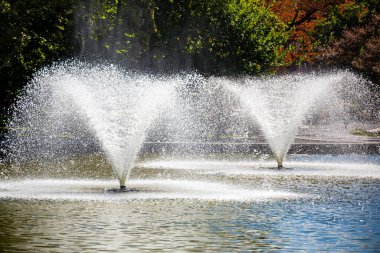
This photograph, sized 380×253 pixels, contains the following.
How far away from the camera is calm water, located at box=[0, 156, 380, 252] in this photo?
1341cm

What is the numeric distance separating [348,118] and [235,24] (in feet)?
60.7

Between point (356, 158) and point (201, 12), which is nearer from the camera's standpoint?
point (356, 158)

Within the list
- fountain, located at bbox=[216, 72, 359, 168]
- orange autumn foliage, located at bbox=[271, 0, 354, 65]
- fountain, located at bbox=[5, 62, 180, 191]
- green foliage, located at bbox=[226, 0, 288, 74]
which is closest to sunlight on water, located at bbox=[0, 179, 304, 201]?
fountain, located at bbox=[5, 62, 180, 191]

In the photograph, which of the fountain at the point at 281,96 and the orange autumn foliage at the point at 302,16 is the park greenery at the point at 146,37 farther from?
the orange autumn foliage at the point at 302,16

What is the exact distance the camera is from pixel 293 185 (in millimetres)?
23141

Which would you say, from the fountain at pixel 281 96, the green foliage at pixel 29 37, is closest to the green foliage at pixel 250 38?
the fountain at pixel 281 96

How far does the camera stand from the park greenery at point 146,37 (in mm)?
50531

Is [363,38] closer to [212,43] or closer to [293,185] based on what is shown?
[212,43]

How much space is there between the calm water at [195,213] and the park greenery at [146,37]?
2488 cm

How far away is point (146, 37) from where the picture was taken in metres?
53.2

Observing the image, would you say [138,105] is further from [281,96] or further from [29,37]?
[281,96]

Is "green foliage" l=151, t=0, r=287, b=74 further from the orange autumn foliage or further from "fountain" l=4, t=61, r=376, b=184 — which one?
the orange autumn foliage

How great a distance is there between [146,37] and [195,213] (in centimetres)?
3692

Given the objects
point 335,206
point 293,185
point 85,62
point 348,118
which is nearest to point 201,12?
point 85,62
